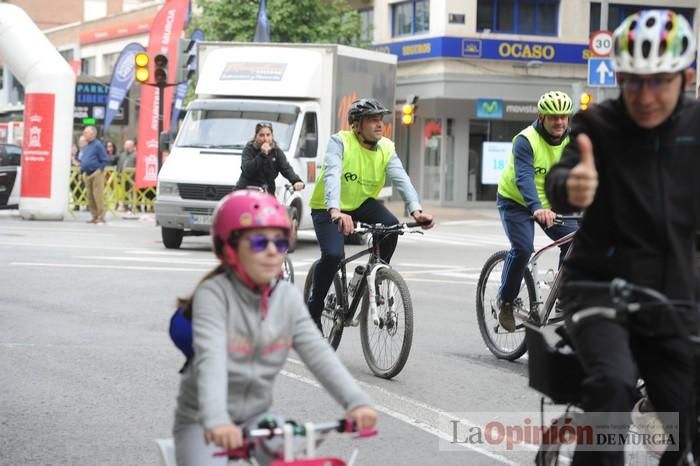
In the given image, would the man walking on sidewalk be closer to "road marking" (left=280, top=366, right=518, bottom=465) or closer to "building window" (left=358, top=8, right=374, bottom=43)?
"road marking" (left=280, top=366, right=518, bottom=465)

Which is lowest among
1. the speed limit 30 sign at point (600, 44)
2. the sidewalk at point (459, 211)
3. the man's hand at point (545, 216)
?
the sidewalk at point (459, 211)

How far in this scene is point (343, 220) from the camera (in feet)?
27.9

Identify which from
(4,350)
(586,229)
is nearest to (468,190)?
(4,350)

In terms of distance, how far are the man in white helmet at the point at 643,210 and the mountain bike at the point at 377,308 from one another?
4279mm

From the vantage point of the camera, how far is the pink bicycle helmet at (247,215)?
383 cm

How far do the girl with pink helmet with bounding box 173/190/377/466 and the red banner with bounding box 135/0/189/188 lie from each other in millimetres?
26517

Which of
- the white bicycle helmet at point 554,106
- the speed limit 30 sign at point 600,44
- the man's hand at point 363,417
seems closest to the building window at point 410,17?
the speed limit 30 sign at point 600,44

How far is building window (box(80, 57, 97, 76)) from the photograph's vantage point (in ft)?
224

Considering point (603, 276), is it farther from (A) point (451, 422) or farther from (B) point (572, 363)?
(A) point (451, 422)

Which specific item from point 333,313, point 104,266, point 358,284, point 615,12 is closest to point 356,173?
point 358,284

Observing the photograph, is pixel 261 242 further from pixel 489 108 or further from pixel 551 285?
pixel 489 108

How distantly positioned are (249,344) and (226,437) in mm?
482

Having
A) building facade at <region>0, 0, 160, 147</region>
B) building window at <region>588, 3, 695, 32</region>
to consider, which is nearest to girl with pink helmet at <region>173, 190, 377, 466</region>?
building facade at <region>0, 0, 160, 147</region>

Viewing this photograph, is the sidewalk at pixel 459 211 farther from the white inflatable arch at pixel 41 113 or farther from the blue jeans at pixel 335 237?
the blue jeans at pixel 335 237
